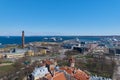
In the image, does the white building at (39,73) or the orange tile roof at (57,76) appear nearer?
the orange tile roof at (57,76)

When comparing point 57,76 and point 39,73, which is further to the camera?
point 39,73

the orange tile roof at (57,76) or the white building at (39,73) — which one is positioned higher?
the orange tile roof at (57,76)

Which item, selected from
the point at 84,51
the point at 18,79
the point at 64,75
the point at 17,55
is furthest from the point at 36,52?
the point at 64,75

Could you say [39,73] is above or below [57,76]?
below

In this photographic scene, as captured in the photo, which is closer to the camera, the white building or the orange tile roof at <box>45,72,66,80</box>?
the orange tile roof at <box>45,72,66,80</box>

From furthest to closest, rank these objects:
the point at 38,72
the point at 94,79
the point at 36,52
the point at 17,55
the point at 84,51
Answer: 1. the point at 84,51
2. the point at 36,52
3. the point at 17,55
4. the point at 38,72
5. the point at 94,79

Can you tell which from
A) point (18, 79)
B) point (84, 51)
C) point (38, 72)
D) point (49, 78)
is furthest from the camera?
point (84, 51)

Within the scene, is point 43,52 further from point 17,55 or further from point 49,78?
point 49,78

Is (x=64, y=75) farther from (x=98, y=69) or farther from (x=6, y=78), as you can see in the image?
(x=98, y=69)

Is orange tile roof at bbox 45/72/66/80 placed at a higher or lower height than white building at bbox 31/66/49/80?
higher

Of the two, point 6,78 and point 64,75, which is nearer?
point 64,75
